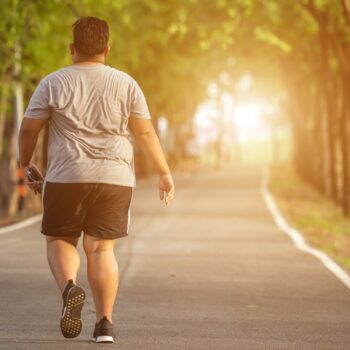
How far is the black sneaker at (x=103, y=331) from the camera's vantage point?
688 cm

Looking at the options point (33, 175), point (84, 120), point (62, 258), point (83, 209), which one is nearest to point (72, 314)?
point (62, 258)

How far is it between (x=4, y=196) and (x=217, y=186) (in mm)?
9230

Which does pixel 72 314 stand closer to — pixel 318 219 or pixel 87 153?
pixel 87 153

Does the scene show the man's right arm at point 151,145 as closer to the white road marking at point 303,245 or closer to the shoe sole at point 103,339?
the shoe sole at point 103,339

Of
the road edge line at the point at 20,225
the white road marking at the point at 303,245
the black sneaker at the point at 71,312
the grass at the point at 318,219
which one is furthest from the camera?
the road edge line at the point at 20,225

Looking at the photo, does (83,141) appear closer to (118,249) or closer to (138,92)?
(138,92)

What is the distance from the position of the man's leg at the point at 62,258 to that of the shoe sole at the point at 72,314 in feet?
0.71

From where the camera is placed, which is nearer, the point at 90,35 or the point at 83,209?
the point at 90,35

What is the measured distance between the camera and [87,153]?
6703mm

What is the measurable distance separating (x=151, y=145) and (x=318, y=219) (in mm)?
13976

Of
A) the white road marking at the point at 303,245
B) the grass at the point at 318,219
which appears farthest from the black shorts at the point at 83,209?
the grass at the point at 318,219

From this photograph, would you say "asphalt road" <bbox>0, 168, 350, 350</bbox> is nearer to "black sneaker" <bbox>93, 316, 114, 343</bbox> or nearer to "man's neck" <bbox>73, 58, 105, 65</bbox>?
"black sneaker" <bbox>93, 316, 114, 343</bbox>

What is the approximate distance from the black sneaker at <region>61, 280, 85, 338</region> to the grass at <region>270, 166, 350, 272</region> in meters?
5.62

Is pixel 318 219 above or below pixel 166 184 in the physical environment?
below
